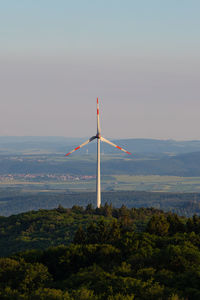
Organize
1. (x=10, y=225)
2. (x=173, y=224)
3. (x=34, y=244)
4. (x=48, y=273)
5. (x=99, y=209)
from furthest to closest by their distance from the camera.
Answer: (x=99, y=209), (x=10, y=225), (x=34, y=244), (x=173, y=224), (x=48, y=273)

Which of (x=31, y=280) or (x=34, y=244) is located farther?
(x=34, y=244)

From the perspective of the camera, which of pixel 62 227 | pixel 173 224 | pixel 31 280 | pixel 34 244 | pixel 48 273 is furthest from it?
pixel 62 227

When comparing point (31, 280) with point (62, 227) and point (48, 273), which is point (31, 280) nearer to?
point (48, 273)

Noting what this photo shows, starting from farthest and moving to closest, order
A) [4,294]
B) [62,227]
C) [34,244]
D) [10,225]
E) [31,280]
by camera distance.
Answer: [10,225] < [62,227] < [34,244] < [31,280] < [4,294]

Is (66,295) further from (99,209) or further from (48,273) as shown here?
(99,209)

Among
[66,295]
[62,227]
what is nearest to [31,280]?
[66,295]

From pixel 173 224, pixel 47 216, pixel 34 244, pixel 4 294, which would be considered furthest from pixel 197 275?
pixel 47 216

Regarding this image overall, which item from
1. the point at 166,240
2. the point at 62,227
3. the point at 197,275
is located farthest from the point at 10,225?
the point at 197,275

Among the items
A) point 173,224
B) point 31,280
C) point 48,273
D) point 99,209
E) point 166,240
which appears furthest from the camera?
point 99,209

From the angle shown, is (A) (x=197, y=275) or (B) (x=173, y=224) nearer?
(A) (x=197, y=275)
